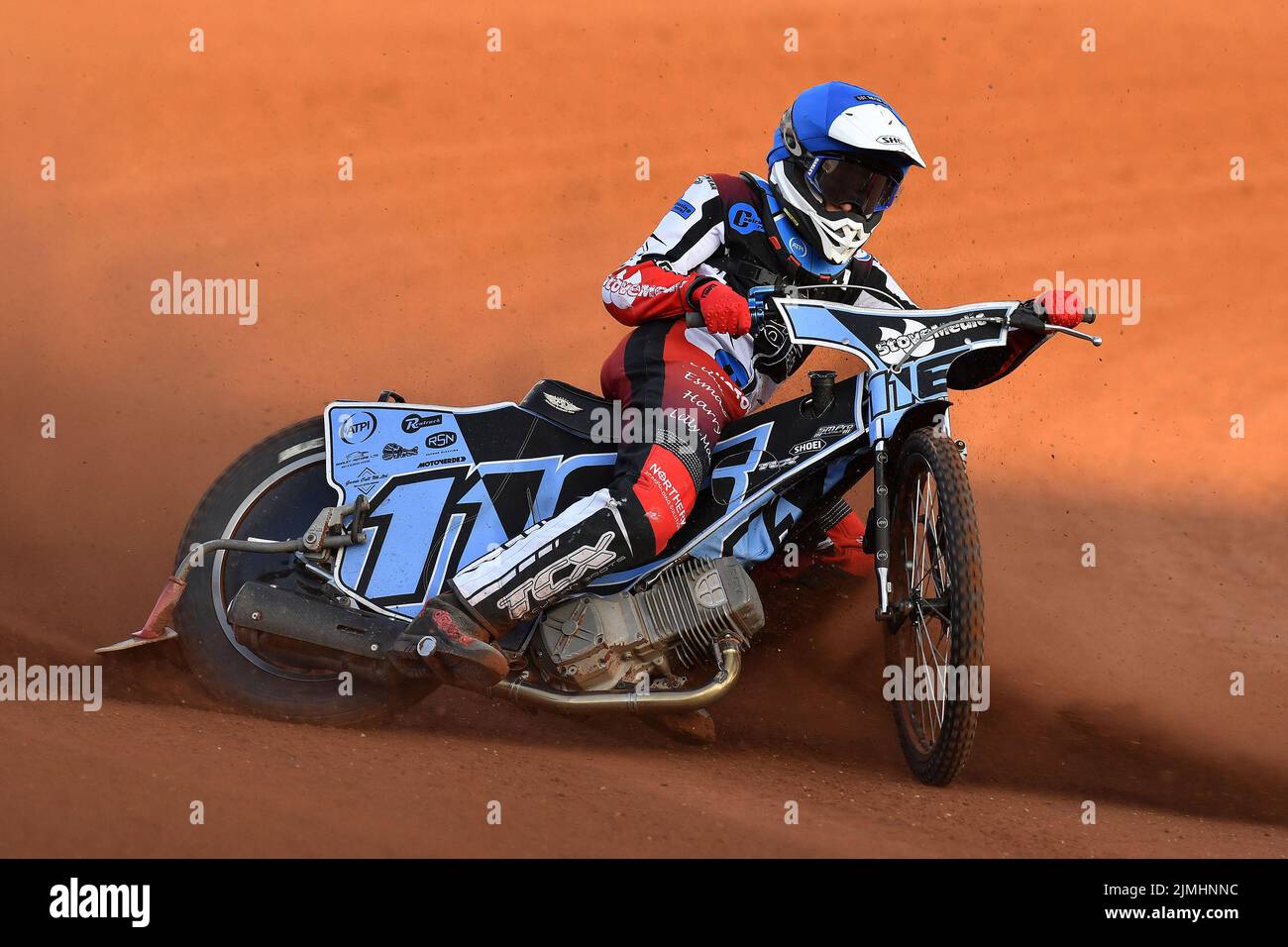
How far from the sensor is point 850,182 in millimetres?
4359

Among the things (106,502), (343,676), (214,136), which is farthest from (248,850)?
(214,136)

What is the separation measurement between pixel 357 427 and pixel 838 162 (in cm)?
195

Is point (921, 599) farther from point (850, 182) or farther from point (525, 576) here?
point (850, 182)

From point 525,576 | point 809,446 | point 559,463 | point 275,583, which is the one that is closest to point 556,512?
point 559,463

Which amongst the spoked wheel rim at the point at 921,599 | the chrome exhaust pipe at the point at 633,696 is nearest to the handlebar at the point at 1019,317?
the spoked wheel rim at the point at 921,599

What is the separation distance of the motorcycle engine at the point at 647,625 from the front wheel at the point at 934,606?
55cm

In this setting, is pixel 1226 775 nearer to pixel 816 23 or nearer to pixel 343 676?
pixel 343 676

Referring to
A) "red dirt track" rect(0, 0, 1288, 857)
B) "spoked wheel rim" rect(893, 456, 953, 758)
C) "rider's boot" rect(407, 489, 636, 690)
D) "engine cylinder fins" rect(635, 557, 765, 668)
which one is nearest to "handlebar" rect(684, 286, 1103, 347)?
"spoked wheel rim" rect(893, 456, 953, 758)

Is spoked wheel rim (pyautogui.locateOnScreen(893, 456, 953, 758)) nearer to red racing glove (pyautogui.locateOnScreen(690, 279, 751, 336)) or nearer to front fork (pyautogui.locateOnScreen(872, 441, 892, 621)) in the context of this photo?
front fork (pyautogui.locateOnScreen(872, 441, 892, 621))

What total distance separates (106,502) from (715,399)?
3313 mm

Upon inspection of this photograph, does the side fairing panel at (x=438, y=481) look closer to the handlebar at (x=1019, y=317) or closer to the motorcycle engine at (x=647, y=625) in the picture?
the motorcycle engine at (x=647, y=625)

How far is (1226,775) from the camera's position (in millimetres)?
4828

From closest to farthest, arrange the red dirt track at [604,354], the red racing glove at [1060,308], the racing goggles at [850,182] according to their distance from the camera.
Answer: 1. the red dirt track at [604,354]
2. the red racing glove at [1060,308]
3. the racing goggles at [850,182]

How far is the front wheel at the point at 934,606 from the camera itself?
384cm
